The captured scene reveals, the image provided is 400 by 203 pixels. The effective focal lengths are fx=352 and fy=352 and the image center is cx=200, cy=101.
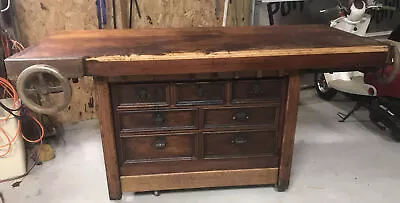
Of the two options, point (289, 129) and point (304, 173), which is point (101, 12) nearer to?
point (289, 129)

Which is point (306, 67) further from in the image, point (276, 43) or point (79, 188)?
point (79, 188)

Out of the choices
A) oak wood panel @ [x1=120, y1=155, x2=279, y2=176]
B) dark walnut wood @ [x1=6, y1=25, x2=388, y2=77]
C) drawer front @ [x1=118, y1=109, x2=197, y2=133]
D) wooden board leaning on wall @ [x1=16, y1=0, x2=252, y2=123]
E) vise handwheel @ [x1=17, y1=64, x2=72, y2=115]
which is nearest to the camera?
vise handwheel @ [x1=17, y1=64, x2=72, y2=115]

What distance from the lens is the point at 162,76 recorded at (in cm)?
165

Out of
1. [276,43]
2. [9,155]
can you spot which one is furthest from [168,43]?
[9,155]

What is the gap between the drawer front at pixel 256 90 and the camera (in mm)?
1743

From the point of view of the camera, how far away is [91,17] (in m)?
2.64

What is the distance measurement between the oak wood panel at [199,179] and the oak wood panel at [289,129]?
A: 5 centimetres

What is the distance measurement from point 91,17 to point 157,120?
1.29 m

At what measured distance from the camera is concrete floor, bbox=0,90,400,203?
6.44 ft

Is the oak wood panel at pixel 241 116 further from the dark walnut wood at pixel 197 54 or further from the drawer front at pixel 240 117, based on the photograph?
the dark walnut wood at pixel 197 54

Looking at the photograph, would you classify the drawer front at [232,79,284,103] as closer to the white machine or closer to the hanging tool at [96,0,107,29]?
the white machine

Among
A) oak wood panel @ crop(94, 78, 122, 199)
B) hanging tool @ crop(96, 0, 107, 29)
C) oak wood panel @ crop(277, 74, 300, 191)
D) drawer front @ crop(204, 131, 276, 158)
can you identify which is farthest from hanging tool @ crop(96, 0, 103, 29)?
oak wood panel @ crop(277, 74, 300, 191)

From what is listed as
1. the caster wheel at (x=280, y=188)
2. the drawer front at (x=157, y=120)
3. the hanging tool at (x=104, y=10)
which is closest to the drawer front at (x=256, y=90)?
the drawer front at (x=157, y=120)

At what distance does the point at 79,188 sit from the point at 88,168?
0.21m
